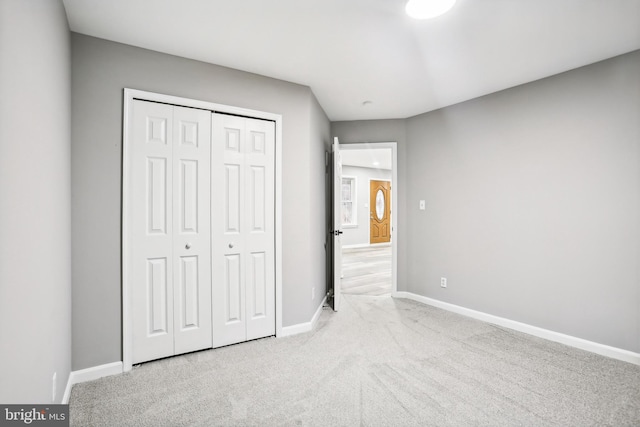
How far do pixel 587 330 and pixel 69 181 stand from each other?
4.29 m

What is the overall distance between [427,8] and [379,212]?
821cm

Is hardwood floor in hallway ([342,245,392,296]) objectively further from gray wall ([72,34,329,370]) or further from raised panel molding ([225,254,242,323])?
gray wall ([72,34,329,370])

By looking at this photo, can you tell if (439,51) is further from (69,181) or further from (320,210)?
(69,181)

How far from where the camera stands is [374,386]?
198 centimetres

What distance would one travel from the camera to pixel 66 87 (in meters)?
1.90

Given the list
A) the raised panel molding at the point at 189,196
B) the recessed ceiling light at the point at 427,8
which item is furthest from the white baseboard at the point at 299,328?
the recessed ceiling light at the point at 427,8

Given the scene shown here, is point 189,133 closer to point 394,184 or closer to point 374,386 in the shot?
point 374,386

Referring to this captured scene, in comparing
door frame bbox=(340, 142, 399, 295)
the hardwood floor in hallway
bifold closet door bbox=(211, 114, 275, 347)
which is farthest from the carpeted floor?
the hardwood floor in hallway

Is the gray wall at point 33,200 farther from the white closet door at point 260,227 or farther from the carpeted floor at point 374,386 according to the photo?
the white closet door at point 260,227

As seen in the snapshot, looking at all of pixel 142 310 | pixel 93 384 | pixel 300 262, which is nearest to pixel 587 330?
pixel 300 262

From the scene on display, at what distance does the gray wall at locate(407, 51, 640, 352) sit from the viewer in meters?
2.38

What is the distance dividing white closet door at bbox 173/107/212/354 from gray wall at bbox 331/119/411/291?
2.32m

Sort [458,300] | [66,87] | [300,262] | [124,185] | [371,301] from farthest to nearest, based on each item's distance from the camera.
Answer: [371,301] < [458,300] < [300,262] < [124,185] < [66,87]

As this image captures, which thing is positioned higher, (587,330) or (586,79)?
(586,79)
